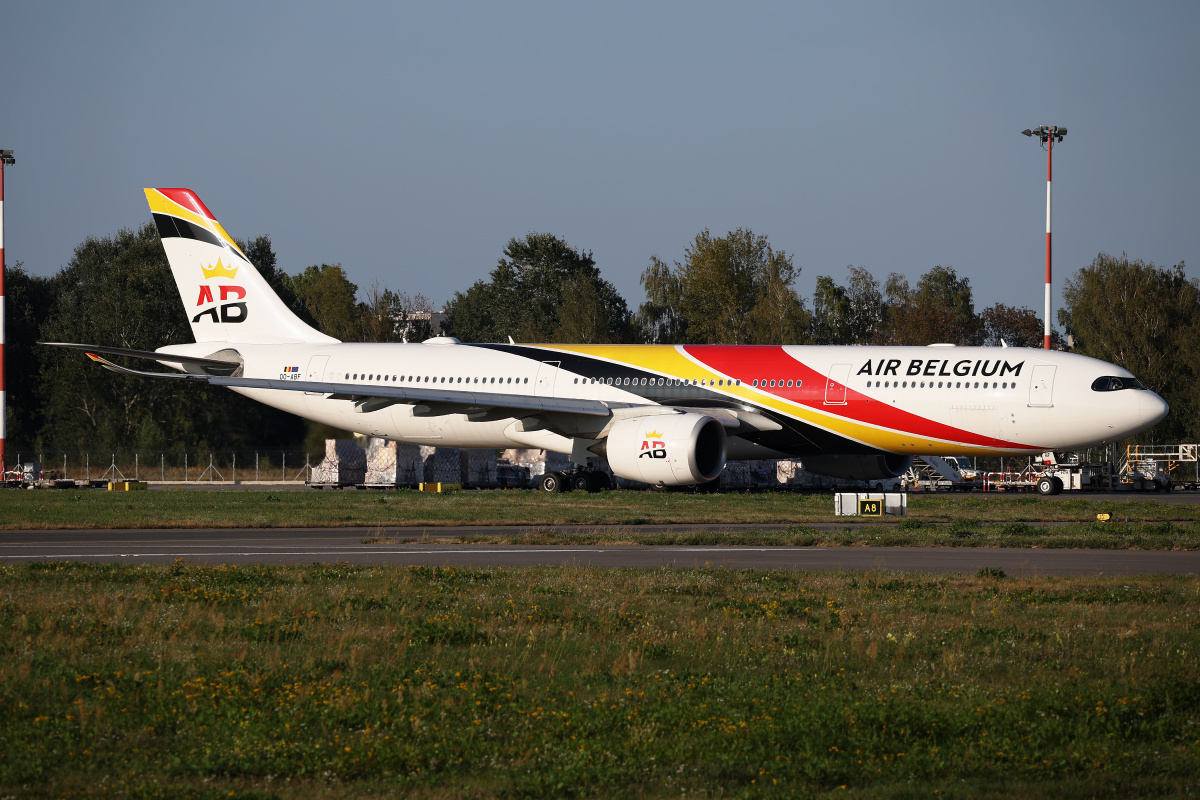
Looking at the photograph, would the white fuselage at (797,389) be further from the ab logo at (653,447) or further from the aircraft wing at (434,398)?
the ab logo at (653,447)

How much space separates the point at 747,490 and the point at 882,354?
9464 mm

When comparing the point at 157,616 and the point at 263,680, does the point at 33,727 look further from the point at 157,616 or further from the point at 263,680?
the point at 157,616

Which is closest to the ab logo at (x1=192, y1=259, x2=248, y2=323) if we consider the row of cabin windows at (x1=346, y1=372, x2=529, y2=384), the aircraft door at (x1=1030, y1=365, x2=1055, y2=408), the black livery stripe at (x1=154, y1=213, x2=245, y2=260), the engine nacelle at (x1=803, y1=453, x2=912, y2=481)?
the black livery stripe at (x1=154, y1=213, x2=245, y2=260)

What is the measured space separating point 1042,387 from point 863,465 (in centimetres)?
554

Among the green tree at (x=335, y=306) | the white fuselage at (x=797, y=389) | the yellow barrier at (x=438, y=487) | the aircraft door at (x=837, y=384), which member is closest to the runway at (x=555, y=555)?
the white fuselage at (x=797, y=389)

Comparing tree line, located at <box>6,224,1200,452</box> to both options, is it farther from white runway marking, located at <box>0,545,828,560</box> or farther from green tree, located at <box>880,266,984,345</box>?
white runway marking, located at <box>0,545,828,560</box>

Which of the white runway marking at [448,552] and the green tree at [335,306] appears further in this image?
the green tree at [335,306]

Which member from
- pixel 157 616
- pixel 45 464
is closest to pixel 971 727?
pixel 157 616

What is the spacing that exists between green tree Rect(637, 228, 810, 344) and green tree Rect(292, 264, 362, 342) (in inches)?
785

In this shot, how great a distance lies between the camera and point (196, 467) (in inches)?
2082

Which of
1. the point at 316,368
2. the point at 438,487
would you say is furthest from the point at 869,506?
the point at 316,368

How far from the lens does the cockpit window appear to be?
3050 centimetres

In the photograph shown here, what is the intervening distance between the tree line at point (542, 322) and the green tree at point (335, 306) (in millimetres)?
220

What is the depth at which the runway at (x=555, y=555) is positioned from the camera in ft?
56.1
